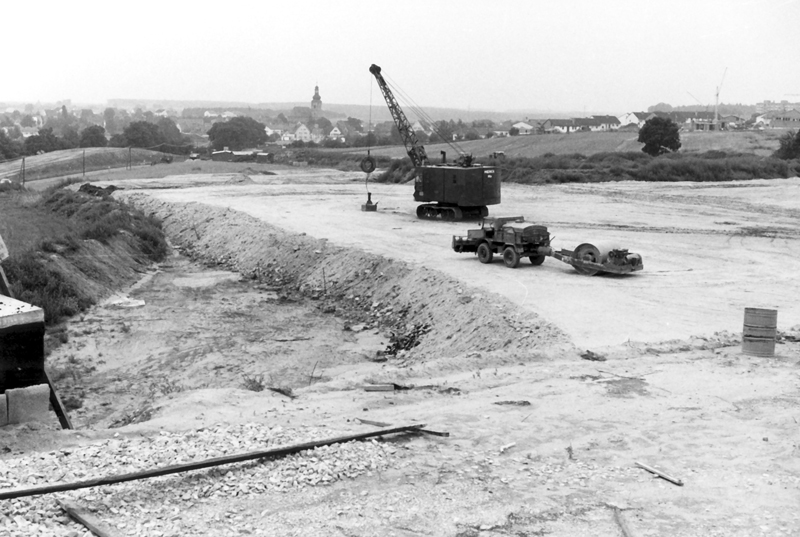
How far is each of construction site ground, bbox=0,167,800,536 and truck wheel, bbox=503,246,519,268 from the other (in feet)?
3.27

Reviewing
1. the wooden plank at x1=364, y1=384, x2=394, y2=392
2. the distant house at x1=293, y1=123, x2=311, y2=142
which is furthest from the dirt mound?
the distant house at x1=293, y1=123, x2=311, y2=142

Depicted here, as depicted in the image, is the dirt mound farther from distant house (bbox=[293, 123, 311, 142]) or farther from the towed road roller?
distant house (bbox=[293, 123, 311, 142])

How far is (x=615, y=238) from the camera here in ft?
93.7

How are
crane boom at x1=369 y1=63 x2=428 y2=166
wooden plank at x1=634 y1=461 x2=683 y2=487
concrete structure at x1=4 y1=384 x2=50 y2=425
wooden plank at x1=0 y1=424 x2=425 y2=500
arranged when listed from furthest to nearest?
crane boom at x1=369 y1=63 x2=428 y2=166, concrete structure at x1=4 y1=384 x2=50 y2=425, wooden plank at x1=634 y1=461 x2=683 y2=487, wooden plank at x1=0 y1=424 x2=425 y2=500

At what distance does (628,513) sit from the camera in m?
8.02

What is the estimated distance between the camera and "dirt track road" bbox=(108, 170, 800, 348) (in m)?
17.2

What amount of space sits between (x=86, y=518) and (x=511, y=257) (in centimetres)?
1584

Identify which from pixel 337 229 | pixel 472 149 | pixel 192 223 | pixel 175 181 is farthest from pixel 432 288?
pixel 472 149

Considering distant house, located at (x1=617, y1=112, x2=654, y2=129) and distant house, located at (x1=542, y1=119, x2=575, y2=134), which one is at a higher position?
distant house, located at (x1=617, y1=112, x2=654, y2=129)

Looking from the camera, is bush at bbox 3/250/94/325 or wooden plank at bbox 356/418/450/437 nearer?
wooden plank at bbox 356/418/450/437

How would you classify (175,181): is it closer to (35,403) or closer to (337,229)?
(337,229)

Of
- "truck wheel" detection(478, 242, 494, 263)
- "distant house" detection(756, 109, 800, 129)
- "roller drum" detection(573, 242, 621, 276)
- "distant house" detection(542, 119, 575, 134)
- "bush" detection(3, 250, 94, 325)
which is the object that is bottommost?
"bush" detection(3, 250, 94, 325)

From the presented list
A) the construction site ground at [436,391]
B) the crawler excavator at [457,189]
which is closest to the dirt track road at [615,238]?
the construction site ground at [436,391]

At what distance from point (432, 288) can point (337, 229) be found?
411 inches
